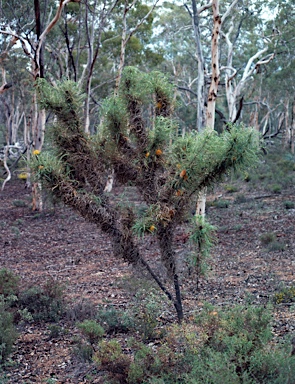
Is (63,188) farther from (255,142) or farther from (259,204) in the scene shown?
(259,204)

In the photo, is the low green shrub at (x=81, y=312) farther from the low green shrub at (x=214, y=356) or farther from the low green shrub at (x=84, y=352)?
the low green shrub at (x=214, y=356)

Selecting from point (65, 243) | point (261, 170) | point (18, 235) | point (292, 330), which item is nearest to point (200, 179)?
point (292, 330)

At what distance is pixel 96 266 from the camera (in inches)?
357

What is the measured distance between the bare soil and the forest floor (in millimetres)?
10

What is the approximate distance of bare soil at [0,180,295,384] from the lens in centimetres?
509

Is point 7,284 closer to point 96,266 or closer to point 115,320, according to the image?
point 115,320

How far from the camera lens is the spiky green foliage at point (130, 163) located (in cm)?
452

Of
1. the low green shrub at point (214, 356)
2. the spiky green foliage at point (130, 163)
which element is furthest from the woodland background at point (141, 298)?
A: the spiky green foliage at point (130, 163)

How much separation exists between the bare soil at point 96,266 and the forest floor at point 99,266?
1 centimetres

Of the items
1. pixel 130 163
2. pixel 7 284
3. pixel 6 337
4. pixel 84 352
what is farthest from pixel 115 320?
pixel 130 163

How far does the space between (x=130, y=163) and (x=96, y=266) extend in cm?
462

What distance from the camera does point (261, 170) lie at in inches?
947

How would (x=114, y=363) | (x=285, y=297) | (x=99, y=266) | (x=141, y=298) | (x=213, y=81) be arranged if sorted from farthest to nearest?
(x=213, y=81), (x=99, y=266), (x=141, y=298), (x=285, y=297), (x=114, y=363)

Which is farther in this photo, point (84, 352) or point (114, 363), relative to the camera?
point (84, 352)
